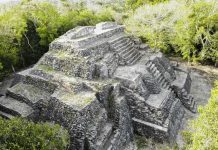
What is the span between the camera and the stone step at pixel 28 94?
11414mm

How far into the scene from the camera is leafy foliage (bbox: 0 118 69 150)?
7.18 meters

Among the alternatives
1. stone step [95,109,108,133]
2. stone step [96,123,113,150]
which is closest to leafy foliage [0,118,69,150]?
stone step [96,123,113,150]

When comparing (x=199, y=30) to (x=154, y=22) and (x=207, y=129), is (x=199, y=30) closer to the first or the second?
(x=154, y=22)

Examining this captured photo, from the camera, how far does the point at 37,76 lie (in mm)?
12227

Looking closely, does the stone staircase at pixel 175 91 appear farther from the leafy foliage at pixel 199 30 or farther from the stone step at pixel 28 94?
the stone step at pixel 28 94

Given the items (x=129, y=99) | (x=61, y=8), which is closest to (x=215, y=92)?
(x=129, y=99)

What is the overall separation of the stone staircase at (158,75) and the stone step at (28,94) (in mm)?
6008

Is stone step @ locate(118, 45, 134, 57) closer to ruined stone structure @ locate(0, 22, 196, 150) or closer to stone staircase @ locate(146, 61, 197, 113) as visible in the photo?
ruined stone structure @ locate(0, 22, 196, 150)

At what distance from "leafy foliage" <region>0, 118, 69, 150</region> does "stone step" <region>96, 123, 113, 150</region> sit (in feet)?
5.88

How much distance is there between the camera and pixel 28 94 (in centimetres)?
1167

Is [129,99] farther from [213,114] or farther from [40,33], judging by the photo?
[40,33]

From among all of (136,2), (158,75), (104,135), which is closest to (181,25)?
(158,75)

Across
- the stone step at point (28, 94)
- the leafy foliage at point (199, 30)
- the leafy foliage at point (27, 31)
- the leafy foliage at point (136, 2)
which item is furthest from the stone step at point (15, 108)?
the leafy foliage at point (136, 2)

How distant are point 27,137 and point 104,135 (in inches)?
144
